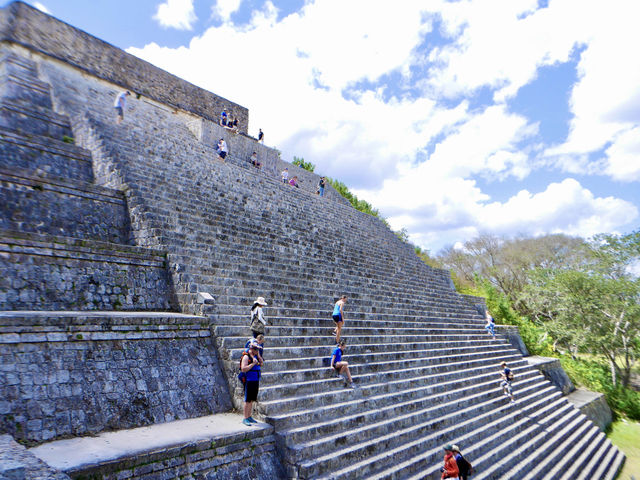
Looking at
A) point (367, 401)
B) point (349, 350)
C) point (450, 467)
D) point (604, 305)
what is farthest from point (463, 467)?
point (604, 305)

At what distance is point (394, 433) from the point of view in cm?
590

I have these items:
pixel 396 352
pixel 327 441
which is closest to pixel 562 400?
pixel 396 352

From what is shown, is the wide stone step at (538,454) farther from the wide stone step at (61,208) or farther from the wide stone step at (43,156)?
the wide stone step at (43,156)

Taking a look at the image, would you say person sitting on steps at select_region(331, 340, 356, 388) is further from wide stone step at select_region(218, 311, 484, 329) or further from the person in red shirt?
the person in red shirt

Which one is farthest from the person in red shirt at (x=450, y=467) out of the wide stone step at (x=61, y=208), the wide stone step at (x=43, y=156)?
the wide stone step at (x=43, y=156)

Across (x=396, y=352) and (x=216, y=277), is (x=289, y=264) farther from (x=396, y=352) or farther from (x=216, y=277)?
(x=396, y=352)

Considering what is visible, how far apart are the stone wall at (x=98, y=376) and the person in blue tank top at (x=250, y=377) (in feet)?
2.22

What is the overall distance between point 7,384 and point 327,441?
367cm

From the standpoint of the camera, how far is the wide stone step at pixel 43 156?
809cm

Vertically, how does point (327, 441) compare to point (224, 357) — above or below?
below

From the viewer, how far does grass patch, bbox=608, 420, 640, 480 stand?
10.6 metres

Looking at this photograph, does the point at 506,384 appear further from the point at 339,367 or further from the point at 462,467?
the point at 339,367

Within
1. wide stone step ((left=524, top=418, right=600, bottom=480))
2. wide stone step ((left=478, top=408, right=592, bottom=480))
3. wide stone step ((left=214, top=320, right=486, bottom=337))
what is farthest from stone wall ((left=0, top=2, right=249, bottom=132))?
wide stone step ((left=524, top=418, right=600, bottom=480))

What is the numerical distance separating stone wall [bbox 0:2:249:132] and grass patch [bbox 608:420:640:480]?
24038 mm
